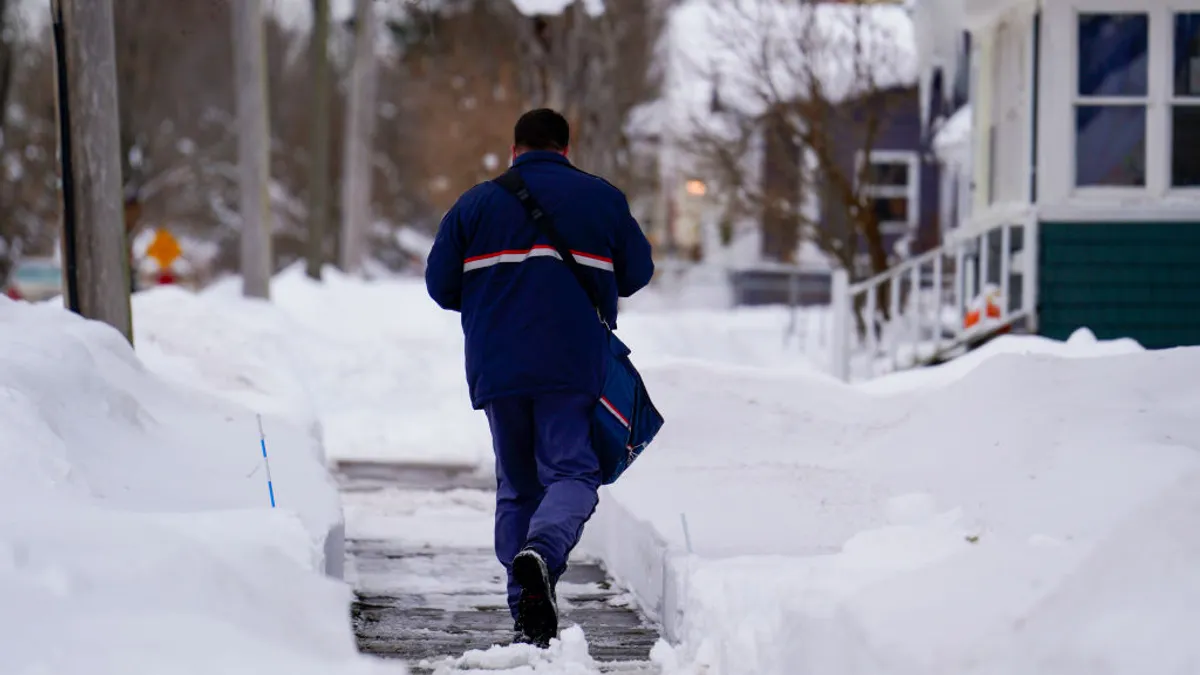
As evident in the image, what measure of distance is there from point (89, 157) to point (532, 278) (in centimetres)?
499

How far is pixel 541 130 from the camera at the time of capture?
624 cm

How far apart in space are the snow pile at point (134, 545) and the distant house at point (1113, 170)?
Result: 7.96m

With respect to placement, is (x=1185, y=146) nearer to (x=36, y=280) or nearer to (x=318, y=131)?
(x=318, y=131)

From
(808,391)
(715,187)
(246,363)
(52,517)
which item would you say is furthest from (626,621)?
(715,187)

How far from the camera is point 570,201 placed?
604 cm

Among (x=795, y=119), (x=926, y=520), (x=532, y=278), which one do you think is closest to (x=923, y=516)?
(x=926, y=520)

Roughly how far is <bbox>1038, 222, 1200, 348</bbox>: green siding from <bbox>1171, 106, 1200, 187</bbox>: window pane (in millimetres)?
397

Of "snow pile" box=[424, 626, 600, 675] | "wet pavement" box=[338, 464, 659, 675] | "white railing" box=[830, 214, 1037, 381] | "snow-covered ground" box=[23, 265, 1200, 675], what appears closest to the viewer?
"snow-covered ground" box=[23, 265, 1200, 675]

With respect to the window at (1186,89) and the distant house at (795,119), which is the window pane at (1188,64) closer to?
the window at (1186,89)

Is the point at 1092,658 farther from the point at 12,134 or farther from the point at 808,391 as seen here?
the point at 12,134

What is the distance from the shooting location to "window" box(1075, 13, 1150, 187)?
1368 centimetres

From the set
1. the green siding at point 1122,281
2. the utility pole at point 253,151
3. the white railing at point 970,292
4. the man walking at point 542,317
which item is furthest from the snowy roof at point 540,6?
the man walking at point 542,317

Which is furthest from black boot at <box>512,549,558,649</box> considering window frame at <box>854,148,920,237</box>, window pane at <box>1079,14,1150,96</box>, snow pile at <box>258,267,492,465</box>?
window frame at <box>854,148,920,237</box>

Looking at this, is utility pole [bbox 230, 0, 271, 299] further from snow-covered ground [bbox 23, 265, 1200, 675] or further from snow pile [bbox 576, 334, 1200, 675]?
snow pile [bbox 576, 334, 1200, 675]
